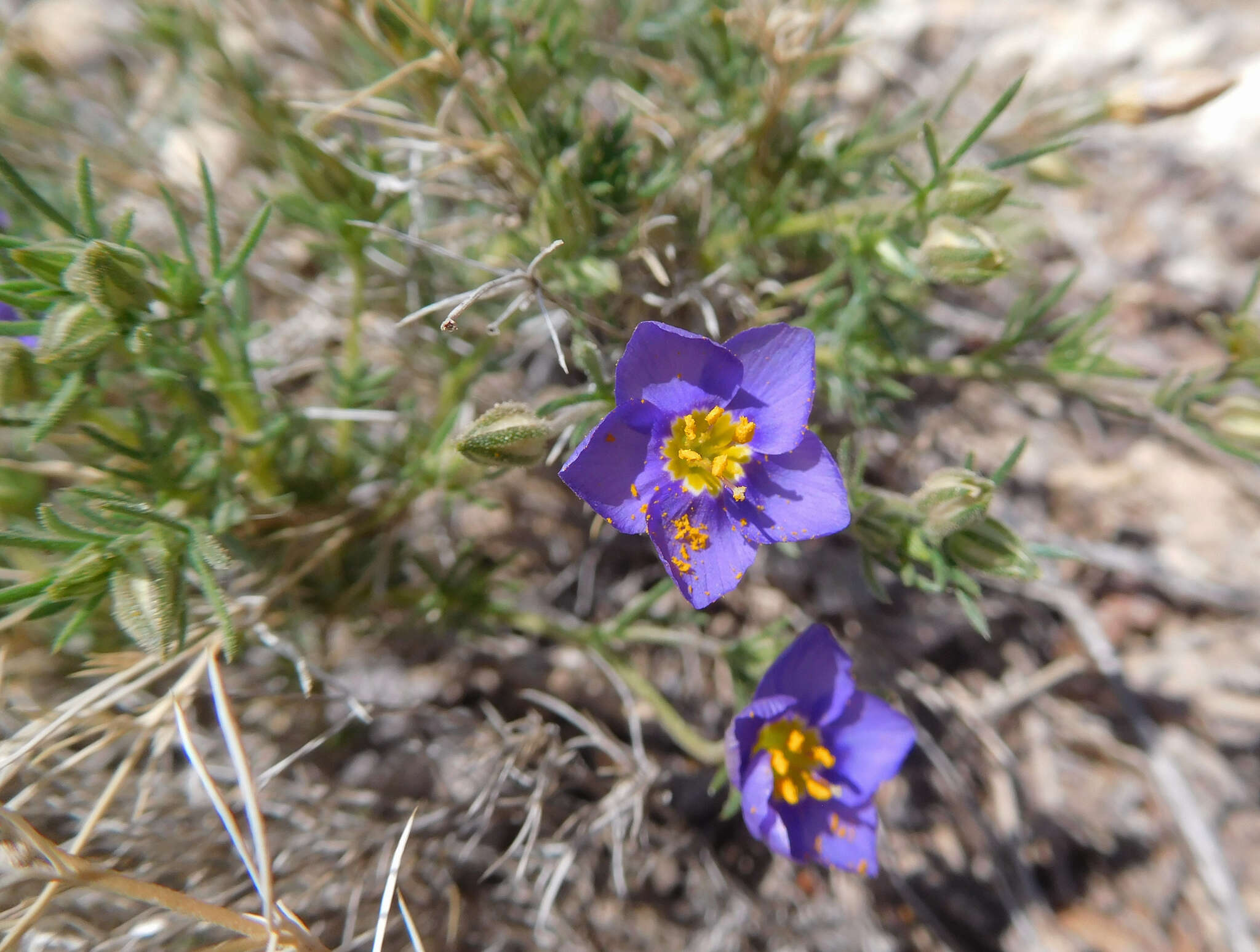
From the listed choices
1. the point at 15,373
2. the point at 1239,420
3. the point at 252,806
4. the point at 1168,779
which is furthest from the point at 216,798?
the point at 1168,779

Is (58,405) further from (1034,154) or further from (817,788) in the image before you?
(1034,154)

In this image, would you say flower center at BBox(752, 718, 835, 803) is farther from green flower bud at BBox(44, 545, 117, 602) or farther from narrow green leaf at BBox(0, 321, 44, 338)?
narrow green leaf at BBox(0, 321, 44, 338)

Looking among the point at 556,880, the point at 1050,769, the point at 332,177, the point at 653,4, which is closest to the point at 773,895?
the point at 556,880

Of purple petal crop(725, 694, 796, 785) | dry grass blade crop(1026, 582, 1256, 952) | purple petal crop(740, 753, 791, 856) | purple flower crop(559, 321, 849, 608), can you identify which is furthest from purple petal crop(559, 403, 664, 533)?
dry grass blade crop(1026, 582, 1256, 952)

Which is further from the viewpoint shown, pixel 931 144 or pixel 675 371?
pixel 931 144

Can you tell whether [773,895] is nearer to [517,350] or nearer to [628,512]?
[628,512]
